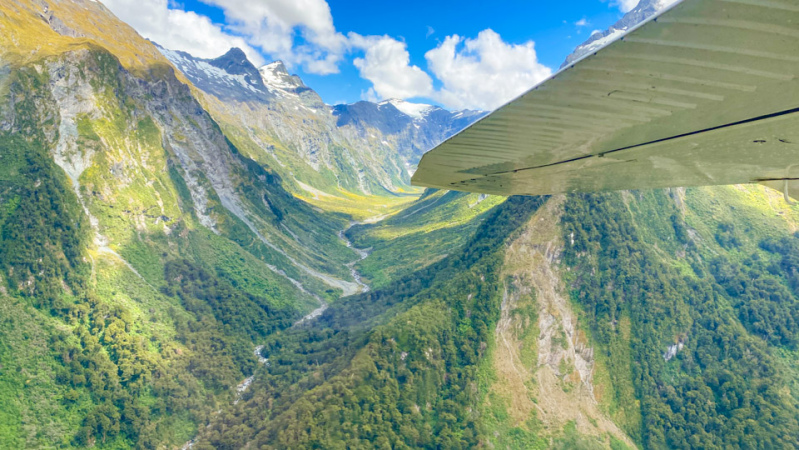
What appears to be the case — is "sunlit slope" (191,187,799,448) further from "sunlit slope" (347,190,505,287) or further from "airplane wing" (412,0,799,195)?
"airplane wing" (412,0,799,195)

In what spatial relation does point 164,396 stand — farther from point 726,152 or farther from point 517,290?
point 726,152

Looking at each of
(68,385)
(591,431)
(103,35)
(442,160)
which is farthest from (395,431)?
(103,35)

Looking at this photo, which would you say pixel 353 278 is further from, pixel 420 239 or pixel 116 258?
pixel 116 258

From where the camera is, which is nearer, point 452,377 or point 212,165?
point 452,377

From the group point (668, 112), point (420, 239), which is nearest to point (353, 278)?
point (420, 239)

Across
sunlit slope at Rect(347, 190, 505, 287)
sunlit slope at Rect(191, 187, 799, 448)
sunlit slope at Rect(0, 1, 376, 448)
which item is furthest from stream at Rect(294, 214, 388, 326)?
sunlit slope at Rect(191, 187, 799, 448)

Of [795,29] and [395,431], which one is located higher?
[795,29]

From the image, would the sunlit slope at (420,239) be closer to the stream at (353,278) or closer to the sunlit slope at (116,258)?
the stream at (353,278)
